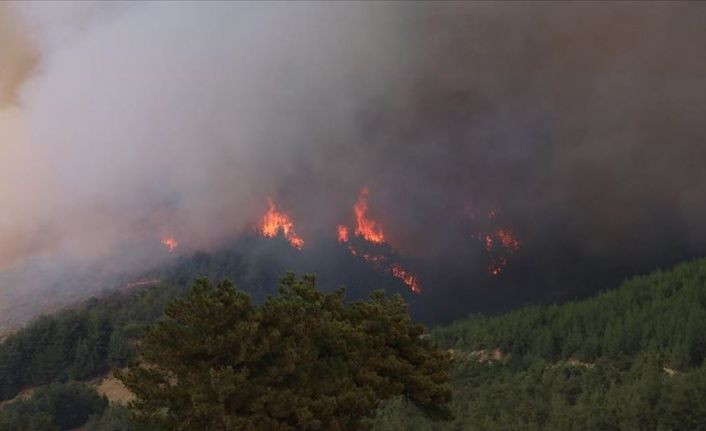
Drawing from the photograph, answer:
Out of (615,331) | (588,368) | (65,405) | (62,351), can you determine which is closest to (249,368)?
(65,405)

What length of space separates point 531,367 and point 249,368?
445 ft

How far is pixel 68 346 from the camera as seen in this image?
171625 millimetres

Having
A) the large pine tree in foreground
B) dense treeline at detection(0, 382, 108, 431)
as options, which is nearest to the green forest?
dense treeline at detection(0, 382, 108, 431)

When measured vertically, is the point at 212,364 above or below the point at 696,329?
below

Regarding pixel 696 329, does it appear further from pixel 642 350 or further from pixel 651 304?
pixel 651 304

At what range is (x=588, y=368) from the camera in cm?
13900

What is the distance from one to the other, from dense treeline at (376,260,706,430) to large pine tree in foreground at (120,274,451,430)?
42.8 meters

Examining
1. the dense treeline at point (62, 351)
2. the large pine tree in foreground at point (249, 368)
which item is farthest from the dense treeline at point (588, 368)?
the dense treeline at point (62, 351)

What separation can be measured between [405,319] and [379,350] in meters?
2.55

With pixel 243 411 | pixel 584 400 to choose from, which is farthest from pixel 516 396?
pixel 243 411

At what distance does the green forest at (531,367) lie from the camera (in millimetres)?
93438

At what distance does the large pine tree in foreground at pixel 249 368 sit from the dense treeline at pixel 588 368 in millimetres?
42764

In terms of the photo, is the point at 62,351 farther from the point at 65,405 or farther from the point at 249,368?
the point at 249,368

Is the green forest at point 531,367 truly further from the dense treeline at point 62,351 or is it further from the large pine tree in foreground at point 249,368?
the large pine tree in foreground at point 249,368
